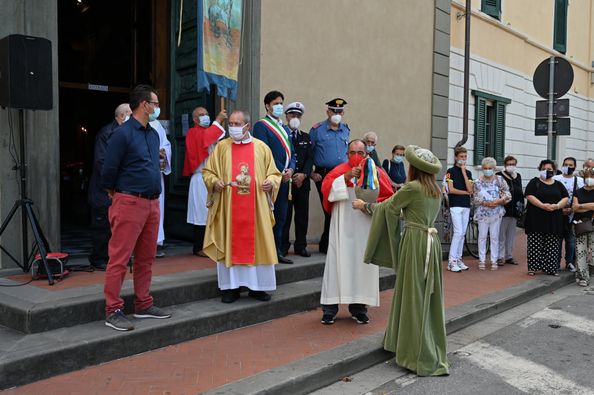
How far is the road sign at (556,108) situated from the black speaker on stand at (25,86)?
27.7 feet

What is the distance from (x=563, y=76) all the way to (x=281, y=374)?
832cm

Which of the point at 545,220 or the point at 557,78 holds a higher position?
the point at 557,78

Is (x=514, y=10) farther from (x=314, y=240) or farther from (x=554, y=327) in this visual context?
(x=554, y=327)

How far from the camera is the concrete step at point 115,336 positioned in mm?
4352

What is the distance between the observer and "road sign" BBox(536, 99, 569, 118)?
10256 millimetres

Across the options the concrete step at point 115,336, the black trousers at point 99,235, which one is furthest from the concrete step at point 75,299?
the black trousers at point 99,235

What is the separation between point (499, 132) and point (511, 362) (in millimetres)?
10572

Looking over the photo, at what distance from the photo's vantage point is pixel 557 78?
10406mm

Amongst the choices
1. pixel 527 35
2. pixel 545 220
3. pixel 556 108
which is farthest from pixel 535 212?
pixel 527 35

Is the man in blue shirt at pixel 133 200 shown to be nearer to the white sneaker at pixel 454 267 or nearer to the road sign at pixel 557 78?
the white sneaker at pixel 454 267

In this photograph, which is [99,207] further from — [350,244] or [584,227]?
[584,227]

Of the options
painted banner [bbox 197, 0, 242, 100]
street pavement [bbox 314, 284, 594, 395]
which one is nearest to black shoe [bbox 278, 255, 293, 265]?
street pavement [bbox 314, 284, 594, 395]

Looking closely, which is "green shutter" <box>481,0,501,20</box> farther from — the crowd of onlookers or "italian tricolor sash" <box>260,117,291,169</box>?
"italian tricolor sash" <box>260,117,291,169</box>

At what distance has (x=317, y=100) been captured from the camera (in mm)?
9680
